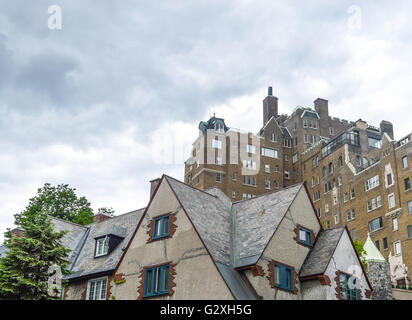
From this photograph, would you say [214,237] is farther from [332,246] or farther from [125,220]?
[125,220]

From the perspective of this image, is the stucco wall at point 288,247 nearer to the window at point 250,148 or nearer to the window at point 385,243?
the window at point 385,243

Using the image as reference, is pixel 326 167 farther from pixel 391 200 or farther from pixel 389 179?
pixel 391 200

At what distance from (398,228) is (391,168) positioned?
9.09 m

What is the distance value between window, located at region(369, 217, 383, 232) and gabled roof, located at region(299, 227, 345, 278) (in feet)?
167

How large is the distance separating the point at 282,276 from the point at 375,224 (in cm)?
5734

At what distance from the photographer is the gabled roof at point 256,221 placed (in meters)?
28.8

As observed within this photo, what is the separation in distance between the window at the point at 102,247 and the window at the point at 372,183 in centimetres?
5752

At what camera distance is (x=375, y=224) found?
8181 centimetres

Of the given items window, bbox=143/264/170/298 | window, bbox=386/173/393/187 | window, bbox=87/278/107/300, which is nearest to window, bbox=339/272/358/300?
window, bbox=143/264/170/298

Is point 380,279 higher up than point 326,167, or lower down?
lower down

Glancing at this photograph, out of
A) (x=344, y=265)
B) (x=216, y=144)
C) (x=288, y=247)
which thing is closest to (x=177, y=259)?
(x=288, y=247)

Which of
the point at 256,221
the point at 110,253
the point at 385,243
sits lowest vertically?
the point at 110,253

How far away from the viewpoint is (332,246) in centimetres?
3111
